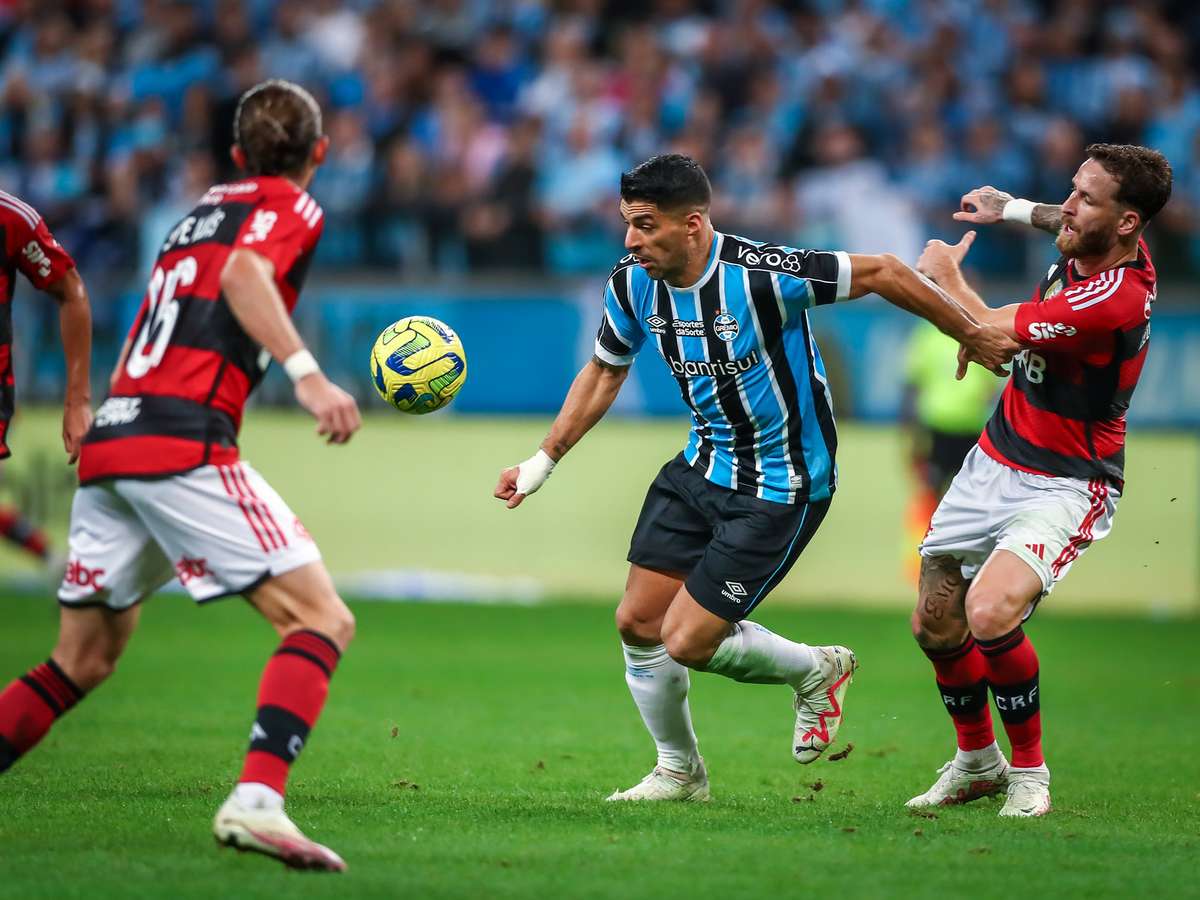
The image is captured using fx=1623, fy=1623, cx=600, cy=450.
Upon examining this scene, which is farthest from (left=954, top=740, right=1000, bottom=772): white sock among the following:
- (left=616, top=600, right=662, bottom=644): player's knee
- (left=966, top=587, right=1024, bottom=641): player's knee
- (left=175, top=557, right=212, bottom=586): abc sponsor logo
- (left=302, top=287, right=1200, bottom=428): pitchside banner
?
(left=302, top=287, right=1200, bottom=428): pitchside banner

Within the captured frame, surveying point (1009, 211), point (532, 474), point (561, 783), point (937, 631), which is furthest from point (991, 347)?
point (561, 783)

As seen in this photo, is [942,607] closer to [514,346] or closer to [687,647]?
[687,647]

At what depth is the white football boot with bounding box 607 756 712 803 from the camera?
259 inches

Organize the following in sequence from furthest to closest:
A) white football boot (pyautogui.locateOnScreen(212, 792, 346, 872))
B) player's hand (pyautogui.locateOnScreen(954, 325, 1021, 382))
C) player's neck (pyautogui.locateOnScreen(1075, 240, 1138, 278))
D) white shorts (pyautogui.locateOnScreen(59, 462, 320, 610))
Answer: player's neck (pyautogui.locateOnScreen(1075, 240, 1138, 278))
player's hand (pyautogui.locateOnScreen(954, 325, 1021, 382))
white shorts (pyautogui.locateOnScreen(59, 462, 320, 610))
white football boot (pyautogui.locateOnScreen(212, 792, 346, 872))

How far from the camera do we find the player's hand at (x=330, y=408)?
16.0 ft

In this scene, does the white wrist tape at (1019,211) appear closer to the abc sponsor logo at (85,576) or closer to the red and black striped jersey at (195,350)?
the red and black striped jersey at (195,350)

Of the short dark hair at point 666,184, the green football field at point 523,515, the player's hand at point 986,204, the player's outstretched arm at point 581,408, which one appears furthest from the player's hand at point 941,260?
the green football field at point 523,515

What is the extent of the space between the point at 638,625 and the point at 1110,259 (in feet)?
7.80

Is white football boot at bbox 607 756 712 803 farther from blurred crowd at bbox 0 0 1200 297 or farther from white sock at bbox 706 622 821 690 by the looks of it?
blurred crowd at bbox 0 0 1200 297

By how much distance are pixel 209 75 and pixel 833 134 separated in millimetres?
7166

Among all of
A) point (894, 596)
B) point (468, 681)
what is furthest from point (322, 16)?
point (468, 681)

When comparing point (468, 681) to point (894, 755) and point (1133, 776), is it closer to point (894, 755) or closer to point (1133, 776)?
point (894, 755)

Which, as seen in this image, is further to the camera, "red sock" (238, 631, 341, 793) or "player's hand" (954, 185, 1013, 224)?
"player's hand" (954, 185, 1013, 224)

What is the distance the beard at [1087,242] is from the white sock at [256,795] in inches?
145
